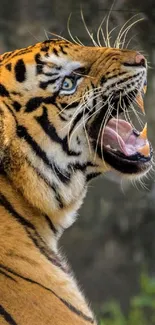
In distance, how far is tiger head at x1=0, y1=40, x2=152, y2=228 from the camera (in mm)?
2242

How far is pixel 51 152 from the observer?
2293 mm

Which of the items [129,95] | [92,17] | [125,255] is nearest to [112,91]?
[129,95]

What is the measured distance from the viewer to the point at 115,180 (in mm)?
4941

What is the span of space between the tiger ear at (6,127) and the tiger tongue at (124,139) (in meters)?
0.30

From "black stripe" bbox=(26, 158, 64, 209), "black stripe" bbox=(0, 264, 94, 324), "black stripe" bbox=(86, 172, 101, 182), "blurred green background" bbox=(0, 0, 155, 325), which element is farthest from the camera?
"blurred green background" bbox=(0, 0, 155, 325)

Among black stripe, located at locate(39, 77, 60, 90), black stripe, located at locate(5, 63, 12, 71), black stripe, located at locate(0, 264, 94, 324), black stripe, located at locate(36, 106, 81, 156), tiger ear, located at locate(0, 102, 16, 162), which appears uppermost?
black stripe, located at locate(5, 63, 12, 71)

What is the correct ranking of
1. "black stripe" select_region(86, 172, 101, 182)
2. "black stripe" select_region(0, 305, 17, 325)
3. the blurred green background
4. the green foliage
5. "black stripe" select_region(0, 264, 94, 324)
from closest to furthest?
"black stripe" select_region(0, 305, 17, 325)
"black stripe" select_region(0, 264, 94, 324)
"black stripe" select_region(86, 172, 101, 182)
the green foliage
the blurred green background

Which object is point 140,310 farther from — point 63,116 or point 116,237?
point 63,116

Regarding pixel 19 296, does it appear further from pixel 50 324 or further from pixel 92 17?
pixel 92 17

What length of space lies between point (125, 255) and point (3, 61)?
292cm

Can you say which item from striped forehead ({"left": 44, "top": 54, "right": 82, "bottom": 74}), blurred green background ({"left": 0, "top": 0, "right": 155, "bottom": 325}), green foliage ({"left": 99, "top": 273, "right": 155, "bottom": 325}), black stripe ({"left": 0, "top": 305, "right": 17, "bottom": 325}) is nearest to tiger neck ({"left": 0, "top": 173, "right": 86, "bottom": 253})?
black stripe ({"left": 0, "top": 305, "right": 17, "bottom": 325})

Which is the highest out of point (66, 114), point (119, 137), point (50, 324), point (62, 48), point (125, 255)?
point (62, 48)

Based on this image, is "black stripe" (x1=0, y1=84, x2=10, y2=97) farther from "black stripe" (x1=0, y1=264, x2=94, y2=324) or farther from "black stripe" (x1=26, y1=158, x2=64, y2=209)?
"black stripe" (x1=0, y1=264, x2=94, y2=324)

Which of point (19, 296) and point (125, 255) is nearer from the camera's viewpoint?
point (19, 296)
